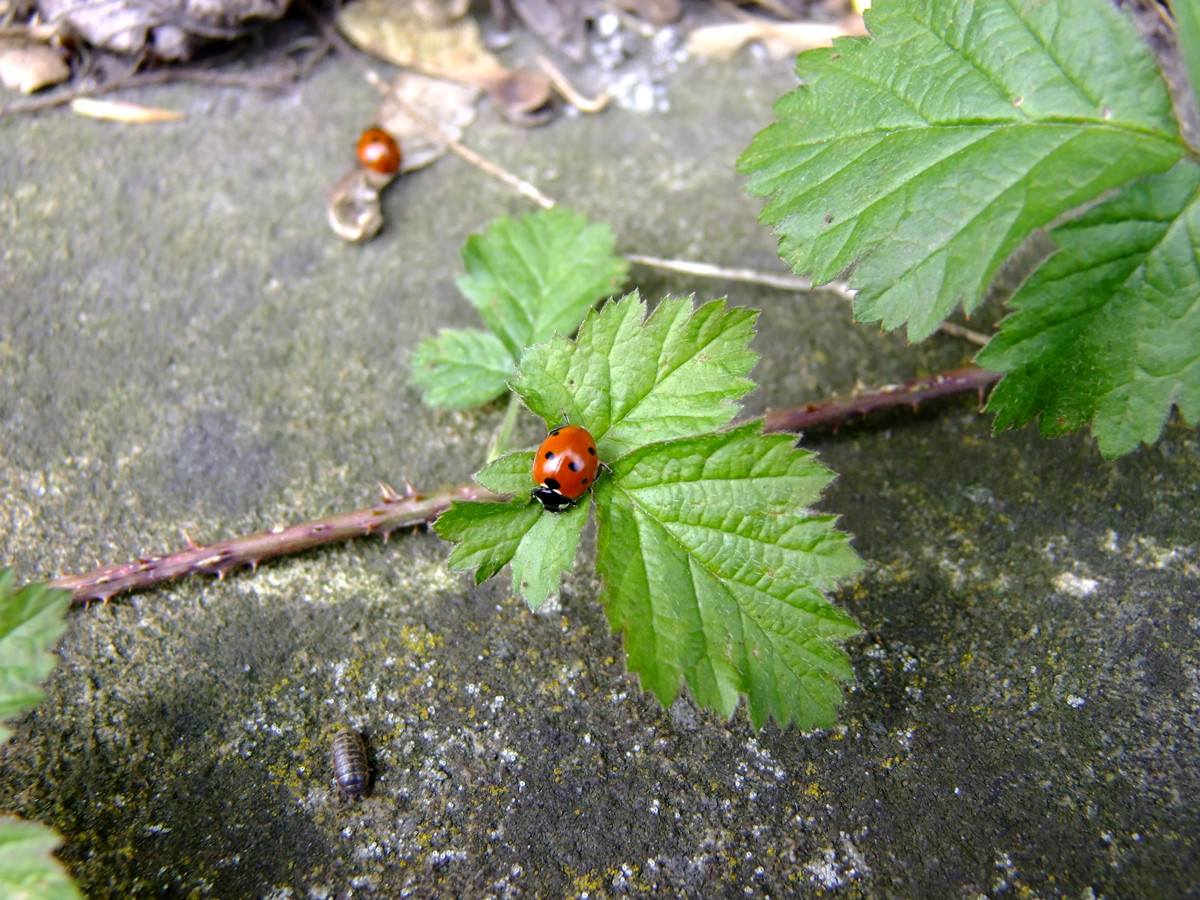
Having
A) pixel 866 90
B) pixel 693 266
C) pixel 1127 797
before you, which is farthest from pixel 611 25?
pixel 1127 797

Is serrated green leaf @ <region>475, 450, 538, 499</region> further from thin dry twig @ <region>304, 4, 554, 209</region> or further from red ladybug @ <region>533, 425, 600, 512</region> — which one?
thin dry twig @ <region>304, 4, 554, 209</region>

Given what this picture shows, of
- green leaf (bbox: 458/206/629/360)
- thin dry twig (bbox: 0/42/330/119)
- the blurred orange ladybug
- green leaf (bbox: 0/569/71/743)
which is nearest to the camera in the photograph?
green leaf (bbox: 0/569/71/743)

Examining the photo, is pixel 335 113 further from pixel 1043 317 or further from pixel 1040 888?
pixel 1040 888

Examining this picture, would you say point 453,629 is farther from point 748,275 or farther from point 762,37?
point 762,37

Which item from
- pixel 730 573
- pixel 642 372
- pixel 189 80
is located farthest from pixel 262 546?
pixel 189 80

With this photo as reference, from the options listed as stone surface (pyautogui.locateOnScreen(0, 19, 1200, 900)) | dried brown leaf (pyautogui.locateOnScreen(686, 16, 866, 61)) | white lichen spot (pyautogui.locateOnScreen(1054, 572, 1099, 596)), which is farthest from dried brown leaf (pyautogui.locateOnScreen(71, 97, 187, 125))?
white lichen spot (pyautogui.locateOnScreen(1054, 572, 1099, 596))

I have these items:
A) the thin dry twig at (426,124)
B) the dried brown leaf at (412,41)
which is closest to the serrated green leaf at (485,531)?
the thin dry twig at (426,124)
